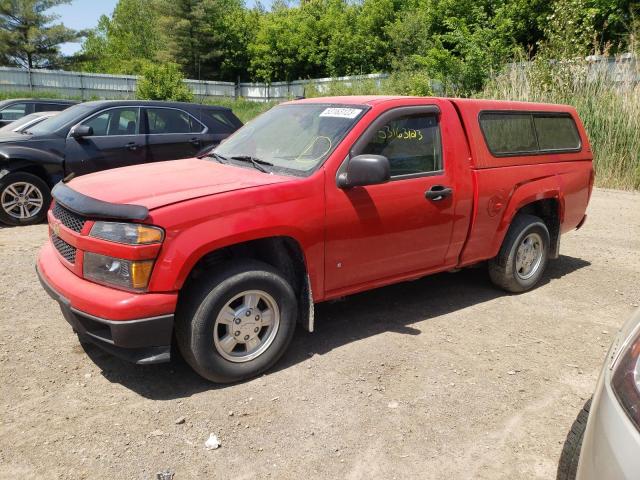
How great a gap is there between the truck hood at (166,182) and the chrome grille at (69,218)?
0.15 m

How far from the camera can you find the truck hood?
3.30 metres

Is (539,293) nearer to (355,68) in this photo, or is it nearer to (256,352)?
(256,352)

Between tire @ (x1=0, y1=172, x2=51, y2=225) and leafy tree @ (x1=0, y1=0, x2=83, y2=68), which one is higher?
leafy tree @ (x1=0, y1=0, x2=83, y2=68)

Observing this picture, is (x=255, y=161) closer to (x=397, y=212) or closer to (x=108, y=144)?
(x=397, y=212)

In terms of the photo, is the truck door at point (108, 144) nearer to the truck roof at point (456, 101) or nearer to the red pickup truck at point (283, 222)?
the red pickup truck at point (283, 222)

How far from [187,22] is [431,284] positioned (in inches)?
1906

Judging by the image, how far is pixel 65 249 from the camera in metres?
3.53

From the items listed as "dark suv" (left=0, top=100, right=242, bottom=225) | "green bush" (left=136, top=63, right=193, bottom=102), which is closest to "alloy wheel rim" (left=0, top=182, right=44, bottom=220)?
"dark suv" (left=0, top=100, right=242, bottom=225)

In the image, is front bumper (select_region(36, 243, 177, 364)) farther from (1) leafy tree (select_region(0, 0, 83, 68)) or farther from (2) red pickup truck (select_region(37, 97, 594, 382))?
(1) leafy tree (select_region(0, 0, 83, 68))

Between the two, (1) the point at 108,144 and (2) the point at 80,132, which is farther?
(1) the point at 108,144

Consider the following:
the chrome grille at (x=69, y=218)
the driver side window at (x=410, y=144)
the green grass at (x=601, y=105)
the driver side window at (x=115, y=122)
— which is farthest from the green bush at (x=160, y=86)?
the chrome grille at (x=69, y=218)

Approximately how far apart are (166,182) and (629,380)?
284cm

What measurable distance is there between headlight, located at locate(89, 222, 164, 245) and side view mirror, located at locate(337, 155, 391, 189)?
4.21ft

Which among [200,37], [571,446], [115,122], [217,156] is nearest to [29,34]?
[200,37]
